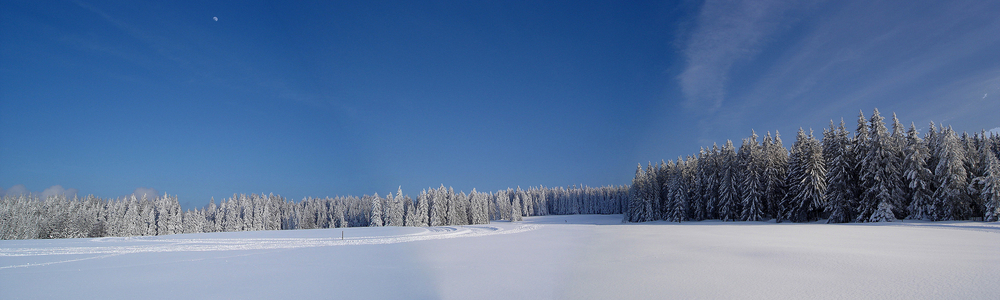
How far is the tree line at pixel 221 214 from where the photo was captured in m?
66.7

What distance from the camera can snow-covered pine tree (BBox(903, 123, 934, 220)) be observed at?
3388 cm

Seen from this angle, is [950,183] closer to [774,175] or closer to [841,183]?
[841,183]

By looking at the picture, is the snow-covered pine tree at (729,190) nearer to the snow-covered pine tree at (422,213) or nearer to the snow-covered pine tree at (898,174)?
the snow-covered pine tree at (898,174)

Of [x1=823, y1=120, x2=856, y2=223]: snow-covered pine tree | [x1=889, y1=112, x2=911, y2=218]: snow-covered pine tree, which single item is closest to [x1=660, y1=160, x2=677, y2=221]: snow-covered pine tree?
[x1=823, y1=120, x2=856, y2=223]: snow-covered pine tree

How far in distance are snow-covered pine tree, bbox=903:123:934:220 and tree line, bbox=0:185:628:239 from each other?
68.9 metres

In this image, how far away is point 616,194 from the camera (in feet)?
431

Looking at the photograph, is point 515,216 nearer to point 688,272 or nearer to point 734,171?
point 734,171

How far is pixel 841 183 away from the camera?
38.4m

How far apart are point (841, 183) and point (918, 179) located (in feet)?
17.3

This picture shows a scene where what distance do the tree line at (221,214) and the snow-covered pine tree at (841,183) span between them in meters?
63.4

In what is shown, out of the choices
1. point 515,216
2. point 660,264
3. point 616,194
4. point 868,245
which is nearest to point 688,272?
point 660,264

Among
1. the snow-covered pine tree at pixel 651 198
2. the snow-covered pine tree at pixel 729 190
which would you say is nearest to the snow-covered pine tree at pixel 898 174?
the snow-covered pine tree at pixel 729 190

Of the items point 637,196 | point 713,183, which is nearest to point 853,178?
point 713,183

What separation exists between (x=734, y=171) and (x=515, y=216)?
63.3m
